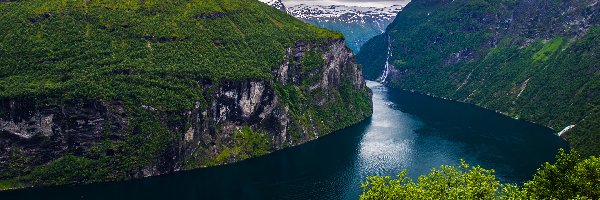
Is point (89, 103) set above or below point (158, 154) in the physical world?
above

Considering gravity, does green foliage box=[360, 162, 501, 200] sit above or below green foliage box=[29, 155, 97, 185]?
above

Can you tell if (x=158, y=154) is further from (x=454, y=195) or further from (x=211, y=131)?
(x=454, y=195)

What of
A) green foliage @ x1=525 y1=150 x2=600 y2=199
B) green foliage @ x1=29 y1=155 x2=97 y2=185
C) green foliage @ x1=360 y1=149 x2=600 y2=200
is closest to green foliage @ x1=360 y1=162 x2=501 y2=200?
green foliage @ x1=360 y1=149 x2=600 y2=200

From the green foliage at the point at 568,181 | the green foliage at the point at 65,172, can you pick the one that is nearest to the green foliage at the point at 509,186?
the green foliage at the point at 568,181

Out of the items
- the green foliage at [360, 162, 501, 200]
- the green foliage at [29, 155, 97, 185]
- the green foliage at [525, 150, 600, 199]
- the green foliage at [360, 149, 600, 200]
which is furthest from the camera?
the green foliage at [29, 155, 97, 185]

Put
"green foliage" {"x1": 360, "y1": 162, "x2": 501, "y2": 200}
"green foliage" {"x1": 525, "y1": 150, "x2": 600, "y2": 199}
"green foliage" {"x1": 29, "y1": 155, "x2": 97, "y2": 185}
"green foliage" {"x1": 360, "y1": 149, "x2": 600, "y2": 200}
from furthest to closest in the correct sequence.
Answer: "green foliage" {"x1": 29, "y1": 155, "x2": 97, "y2": 185} < "green foliage" {"x1": 525, "y1": 150, "x2": 600, "y2": 199} < "green foliage" {"x1": 360, "y1": 149, "x2": 600, "y2": 200} < "green foliage" {"x1": 360, "y1": 162, "x2": 501, "y2": 200}

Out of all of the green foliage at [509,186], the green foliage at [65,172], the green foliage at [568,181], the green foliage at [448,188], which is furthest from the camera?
the green foliage at [65,172]

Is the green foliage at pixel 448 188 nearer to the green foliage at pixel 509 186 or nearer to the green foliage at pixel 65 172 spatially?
the green foliage at pixel 509 186

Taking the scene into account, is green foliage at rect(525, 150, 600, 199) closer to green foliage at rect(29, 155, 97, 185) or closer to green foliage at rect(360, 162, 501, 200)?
green foliage at rect(360, 162, 501, 200)

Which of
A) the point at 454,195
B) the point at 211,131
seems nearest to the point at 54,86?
the point at 211,131
